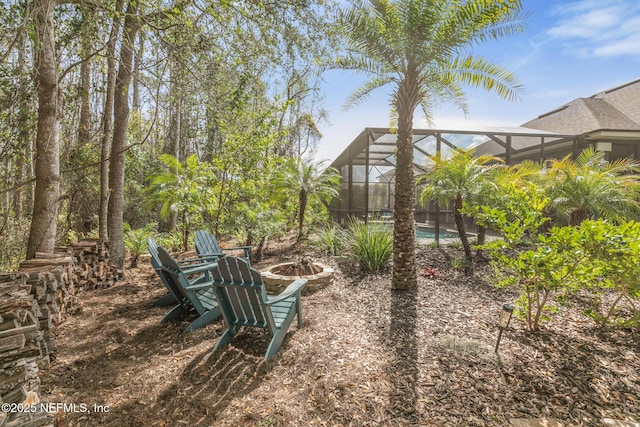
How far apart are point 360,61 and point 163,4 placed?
3037 mm

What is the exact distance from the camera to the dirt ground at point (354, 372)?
6.87ft

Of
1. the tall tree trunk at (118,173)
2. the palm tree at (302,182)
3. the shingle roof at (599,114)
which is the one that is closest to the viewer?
the tall tree trunk at (118,173)

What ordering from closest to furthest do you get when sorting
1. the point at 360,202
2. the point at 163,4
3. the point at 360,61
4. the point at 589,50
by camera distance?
the point at 163,4, the point at 360,61, the point at 589,50, the point at 360,202

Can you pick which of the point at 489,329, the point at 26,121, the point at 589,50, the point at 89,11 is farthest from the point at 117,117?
the point at 589,50

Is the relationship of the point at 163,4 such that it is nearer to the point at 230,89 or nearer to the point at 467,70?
the point at 230,89

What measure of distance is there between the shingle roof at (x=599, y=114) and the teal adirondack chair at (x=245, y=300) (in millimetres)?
10595

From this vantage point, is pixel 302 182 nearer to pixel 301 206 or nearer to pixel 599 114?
pixel 301 206

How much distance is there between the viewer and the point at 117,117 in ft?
17.8

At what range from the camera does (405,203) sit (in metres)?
4.60

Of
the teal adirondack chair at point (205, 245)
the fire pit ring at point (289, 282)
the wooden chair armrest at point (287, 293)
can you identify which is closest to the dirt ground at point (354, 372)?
the wooden chair armrest at point (287, 293)

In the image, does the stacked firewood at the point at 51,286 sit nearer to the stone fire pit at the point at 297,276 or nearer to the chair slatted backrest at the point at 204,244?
the chair slatted backrest at the point at 204,244

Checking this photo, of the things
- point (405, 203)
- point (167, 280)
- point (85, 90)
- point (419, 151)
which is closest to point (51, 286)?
point (167, 280)

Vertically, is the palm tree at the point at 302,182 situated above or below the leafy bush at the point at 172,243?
above

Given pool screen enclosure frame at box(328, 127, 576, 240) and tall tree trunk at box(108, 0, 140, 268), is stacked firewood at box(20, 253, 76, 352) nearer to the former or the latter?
tall tree trunk at box(108, 0, 140, 268)
